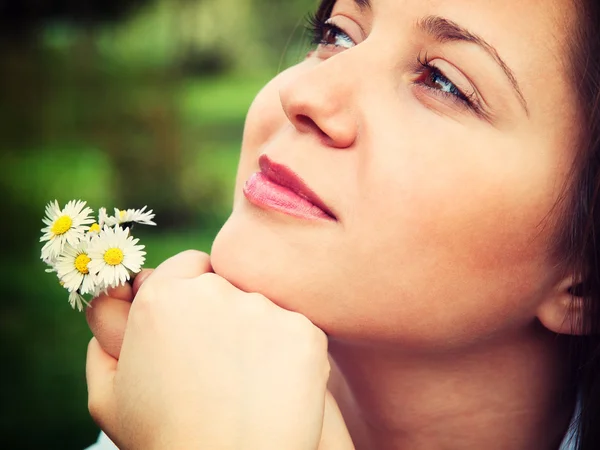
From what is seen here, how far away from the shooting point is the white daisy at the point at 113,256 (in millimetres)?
1466

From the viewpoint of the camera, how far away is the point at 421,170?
145 cm

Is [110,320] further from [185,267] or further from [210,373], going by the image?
[210,373]

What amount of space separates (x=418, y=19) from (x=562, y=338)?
2.87 ft

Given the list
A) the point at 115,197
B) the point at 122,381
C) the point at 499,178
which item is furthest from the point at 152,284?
the point at 115,197

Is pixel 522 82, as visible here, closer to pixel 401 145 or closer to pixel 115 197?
pixel 401 145

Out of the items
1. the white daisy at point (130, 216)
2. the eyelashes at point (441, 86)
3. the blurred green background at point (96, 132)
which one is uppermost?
the eyelashes at point (441, 86)

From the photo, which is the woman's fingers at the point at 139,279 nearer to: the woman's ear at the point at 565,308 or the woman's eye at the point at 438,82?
the woman's eye at the point at 438,82

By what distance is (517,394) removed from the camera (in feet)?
5.86

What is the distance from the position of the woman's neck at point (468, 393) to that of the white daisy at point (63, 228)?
68cm

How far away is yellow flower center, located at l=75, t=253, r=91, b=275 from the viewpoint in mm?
1472

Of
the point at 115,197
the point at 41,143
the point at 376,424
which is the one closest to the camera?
the point at 376,424

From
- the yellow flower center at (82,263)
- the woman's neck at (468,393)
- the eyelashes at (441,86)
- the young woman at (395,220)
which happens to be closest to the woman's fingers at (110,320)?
the young woman at (395,220)

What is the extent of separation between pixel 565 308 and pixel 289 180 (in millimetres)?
698

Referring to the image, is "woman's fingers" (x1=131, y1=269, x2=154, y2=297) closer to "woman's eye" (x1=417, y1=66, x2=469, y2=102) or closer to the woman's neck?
the woman's neck
